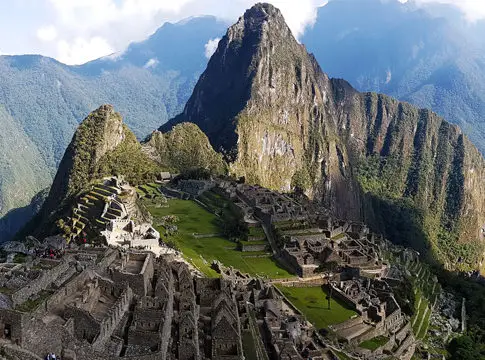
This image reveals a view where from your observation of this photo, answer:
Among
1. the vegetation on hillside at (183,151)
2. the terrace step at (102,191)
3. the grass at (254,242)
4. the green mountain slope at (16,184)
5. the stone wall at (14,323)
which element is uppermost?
the vegetation on hillside at (183,151)

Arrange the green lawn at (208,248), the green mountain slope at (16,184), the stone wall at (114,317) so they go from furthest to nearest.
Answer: the green mountain slope at (16,184)
the green lawn at (208,248)
the stone wall at (114,317)

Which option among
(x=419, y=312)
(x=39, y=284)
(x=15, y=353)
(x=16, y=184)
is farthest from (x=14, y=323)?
(x=16, y=184)

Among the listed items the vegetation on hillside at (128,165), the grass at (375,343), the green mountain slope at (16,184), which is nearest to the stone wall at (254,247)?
the grass at (375,343)

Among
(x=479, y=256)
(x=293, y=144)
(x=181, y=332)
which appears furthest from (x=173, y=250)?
(x=479, y=256)

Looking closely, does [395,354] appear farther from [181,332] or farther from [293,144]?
[293,144]

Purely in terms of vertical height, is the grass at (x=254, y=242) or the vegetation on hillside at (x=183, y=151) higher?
the vegetation on hillside at (x=183, y=151)

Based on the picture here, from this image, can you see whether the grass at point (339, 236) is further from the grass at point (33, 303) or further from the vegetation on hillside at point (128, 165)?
the grass at point (33, 303)
